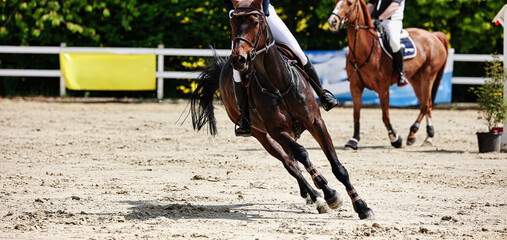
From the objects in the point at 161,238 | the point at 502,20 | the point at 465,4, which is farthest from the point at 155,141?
the point at 465,4

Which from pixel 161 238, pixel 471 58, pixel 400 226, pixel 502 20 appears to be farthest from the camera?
pixel 471 58

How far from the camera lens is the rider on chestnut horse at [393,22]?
12430 millimetres

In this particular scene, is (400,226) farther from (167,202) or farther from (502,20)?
(502,20)

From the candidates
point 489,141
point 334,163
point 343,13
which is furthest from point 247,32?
point 489,141

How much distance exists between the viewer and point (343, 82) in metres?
19.6

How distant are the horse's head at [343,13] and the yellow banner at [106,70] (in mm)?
9310

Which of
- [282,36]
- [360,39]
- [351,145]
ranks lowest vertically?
[351,145]

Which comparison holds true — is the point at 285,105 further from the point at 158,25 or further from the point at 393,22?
the point at 158,25

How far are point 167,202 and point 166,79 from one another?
49.2ft

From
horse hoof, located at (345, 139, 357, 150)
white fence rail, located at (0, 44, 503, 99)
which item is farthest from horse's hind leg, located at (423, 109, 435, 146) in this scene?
white fence rail, located at (0, 44, 503, 99)

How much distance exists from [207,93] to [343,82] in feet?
36.2

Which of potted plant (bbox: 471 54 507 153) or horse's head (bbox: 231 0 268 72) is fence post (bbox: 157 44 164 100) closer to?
potted plant (bbox: 471 54 507 153)

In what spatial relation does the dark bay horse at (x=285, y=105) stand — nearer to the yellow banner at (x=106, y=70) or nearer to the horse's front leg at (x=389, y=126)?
the horse's front leg at (x=389, y=126)

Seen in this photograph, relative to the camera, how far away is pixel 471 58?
19578 mm
